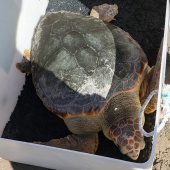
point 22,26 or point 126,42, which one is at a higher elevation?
point 22,26

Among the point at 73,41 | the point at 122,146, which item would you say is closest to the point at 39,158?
the point at 122,146

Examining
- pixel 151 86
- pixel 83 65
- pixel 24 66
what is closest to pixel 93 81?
pixel 83 65

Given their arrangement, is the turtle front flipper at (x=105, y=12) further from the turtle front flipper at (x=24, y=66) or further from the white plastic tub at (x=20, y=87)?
the turtle front flipper at (x=24, y=66)

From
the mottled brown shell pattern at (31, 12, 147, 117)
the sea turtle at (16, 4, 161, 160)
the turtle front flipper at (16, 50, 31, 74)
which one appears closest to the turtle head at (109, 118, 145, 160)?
the sea turtle at (16, 4, 161, 160)

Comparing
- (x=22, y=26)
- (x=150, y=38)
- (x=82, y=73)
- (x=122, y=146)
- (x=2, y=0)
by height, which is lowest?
(x=122, y=146)

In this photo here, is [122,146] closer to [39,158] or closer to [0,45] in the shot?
[39,158]

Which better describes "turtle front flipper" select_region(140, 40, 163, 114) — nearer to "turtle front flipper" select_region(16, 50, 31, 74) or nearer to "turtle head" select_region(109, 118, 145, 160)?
"turtle head" select_region(109, 118, 145, 160)
